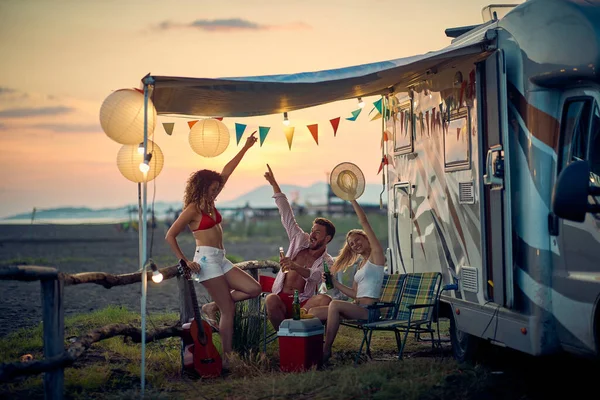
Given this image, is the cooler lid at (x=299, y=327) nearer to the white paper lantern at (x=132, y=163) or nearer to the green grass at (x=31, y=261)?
the white paper lantern at (x=132, y=163)

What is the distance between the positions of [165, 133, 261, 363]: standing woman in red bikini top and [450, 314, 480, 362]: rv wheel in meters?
1.85

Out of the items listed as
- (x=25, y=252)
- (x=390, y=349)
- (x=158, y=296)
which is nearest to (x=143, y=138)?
(x=390, y=349)

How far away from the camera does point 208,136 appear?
314 inches

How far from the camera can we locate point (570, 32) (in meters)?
5.43

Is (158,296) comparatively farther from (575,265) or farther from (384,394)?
(575,265)

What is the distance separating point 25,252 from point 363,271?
21021mm

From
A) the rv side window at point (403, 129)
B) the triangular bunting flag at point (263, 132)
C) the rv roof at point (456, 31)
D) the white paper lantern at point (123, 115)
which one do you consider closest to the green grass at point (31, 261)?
the triangular bunting flag at point (263, 132)

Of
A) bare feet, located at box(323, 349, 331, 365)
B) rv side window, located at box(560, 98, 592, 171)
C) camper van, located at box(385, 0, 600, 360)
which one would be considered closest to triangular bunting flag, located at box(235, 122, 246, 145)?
camper van, located at box(385, 0, 600, 360)

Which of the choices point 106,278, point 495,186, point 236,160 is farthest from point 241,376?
point 495,186

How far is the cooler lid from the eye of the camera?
6.88 m

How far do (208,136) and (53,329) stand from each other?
289 cm

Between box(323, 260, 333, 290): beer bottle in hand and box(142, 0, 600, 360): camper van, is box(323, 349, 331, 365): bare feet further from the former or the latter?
box(142, 0, 600, 360): camper van

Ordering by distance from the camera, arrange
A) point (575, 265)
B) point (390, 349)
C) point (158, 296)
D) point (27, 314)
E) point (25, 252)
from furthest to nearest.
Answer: point (25, 252)
point (158, 296)
point (27, 314)
point (390, 349)
point (575, 265)

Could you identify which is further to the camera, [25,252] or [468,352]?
[25,252]
